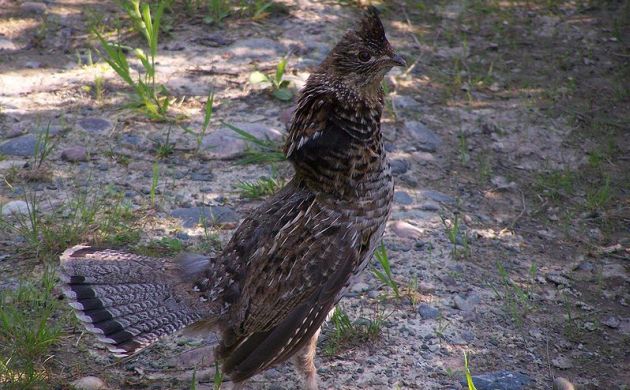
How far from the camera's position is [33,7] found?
8.49 meters

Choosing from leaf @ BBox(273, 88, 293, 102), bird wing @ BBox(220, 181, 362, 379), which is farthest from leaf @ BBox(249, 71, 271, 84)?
bird wing @ BBox(220, 181, 362, 379)

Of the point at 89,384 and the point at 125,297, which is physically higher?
the point at 125,297

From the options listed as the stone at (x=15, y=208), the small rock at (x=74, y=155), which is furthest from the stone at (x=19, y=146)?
the stone at (x=15, y=208)

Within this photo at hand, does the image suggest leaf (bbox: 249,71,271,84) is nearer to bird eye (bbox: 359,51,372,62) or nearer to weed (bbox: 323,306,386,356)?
bird eye (bbox: 359,51,372,62)

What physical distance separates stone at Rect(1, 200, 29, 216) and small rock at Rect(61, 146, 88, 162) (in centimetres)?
68

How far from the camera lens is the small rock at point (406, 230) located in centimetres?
602

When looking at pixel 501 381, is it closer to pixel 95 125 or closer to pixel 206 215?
pixel 206 215

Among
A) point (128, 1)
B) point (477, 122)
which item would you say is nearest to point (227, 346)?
point (477, 122)

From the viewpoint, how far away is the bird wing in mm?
4266

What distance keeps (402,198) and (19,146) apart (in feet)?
10.0

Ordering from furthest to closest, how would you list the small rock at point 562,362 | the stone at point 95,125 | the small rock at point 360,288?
1. the stone at point 95,125
2. the small rock at point 360,288
3. the small rock at point 562,362

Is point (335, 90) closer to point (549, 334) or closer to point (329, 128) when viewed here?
point (329, 128)

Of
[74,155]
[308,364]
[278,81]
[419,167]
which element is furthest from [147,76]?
[308,364]

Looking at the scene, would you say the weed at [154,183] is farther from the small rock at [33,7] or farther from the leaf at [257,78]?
the small rock at [33,7]
